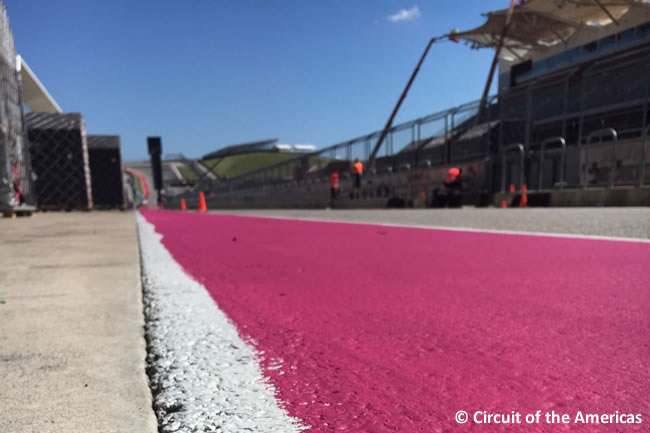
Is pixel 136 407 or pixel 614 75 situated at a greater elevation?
pixel 614 75

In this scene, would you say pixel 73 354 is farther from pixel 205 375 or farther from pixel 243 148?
pixel 243 148

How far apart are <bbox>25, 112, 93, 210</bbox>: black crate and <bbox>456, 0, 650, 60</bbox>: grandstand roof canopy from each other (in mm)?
31747

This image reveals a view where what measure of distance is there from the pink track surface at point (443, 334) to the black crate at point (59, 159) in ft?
65.1

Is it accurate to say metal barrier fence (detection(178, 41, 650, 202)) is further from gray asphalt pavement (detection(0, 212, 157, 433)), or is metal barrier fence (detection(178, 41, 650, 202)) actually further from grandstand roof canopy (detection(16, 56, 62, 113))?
grandstand roof canopy (detection(16, 56, 62, 113))

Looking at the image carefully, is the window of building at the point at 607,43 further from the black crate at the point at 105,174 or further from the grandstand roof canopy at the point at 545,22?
the black crate at the point at 105,174

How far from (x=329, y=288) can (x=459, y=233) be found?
10.7 ft

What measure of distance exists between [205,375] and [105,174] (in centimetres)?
2613

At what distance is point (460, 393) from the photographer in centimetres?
92

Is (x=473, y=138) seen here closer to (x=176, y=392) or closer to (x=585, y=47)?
(x=176, y=392)

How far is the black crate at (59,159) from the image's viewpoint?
18359 millimetres

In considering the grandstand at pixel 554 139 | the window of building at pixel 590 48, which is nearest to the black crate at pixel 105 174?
the grandstand at pixel 554 139

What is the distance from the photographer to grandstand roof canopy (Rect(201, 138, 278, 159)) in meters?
118

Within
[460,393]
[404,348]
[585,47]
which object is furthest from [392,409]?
[585,47]

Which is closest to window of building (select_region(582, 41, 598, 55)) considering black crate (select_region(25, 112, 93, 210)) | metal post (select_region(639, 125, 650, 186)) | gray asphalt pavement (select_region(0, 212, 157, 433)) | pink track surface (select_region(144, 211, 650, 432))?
metal post (select_region(639, 125, 650, 186))
